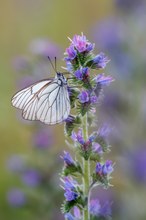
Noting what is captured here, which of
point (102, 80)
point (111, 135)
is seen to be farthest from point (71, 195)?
point (111, 135)

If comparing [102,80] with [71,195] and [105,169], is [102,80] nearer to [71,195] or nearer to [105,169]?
[105,169]

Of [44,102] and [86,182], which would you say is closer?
[86,182]

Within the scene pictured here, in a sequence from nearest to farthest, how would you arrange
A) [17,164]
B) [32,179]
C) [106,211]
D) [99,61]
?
[99,61], [106,211], [32,179], [17,164]

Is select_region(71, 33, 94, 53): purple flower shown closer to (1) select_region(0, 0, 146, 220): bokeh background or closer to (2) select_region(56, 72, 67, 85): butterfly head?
(2) select_region(56, 72, 67, 85): butterfly head

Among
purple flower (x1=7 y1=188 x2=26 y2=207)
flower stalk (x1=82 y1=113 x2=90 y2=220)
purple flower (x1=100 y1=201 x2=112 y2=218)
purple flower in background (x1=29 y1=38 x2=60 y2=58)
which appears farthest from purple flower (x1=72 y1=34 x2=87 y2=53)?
purple flower (x1=7 y1=188 x2=26 y2=207)

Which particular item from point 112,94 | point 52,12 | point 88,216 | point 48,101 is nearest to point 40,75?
point 112,94

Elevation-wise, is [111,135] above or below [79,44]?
below
